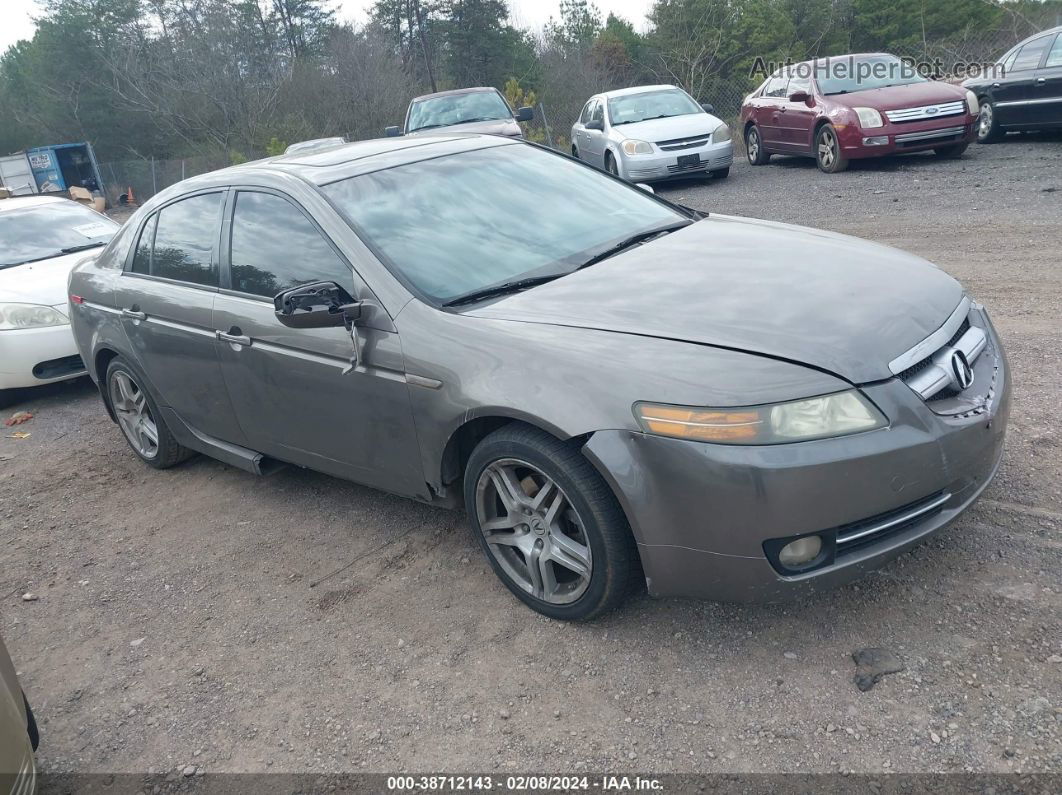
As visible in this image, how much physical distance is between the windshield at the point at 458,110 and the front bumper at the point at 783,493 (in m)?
12.8

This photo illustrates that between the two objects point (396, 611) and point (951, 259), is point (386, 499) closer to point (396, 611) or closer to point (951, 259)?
point (396, 611)

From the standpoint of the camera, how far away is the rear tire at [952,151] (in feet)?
40.0

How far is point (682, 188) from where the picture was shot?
1372 cm

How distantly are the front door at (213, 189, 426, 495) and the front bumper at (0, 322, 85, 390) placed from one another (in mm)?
3723

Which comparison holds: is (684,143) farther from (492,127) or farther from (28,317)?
(28,317)

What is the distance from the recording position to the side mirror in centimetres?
332

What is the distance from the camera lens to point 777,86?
14.0 meters

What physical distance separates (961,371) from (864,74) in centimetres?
1134

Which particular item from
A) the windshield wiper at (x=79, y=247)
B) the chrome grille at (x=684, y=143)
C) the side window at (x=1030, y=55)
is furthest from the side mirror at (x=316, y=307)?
the side window at (x=1030, y=55)

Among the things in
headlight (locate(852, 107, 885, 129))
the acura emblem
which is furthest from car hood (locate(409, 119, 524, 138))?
the acura emblem

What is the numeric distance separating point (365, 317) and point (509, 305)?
0.59 meters

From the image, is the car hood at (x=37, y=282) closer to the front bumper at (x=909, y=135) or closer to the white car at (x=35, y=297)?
the white car at (x=35, y=297)

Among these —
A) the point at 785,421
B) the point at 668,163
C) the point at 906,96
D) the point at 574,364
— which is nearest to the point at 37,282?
the point at 574,364

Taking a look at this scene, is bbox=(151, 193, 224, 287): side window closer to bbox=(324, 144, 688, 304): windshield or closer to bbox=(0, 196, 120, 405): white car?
bbox=(324, 144, 688, 304): windshield
